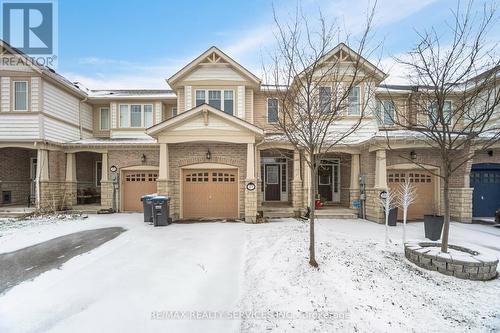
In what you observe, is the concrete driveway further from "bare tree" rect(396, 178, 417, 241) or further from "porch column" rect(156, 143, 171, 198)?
"bare tree" rect(396, 178, 417, 241)

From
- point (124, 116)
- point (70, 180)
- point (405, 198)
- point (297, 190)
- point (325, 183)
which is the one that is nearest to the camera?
point (405, 198)

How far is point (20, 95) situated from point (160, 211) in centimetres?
977

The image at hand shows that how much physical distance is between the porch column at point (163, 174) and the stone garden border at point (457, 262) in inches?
333

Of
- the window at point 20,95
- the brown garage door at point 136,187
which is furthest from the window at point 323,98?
the window at point 20,95

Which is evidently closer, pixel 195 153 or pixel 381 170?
pixel 381 170

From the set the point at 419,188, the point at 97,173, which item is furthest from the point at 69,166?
the point at 419,188

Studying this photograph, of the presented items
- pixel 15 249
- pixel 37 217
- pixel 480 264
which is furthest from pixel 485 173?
pixel 37 217

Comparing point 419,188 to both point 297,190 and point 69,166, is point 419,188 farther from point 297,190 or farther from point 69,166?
point 69,166

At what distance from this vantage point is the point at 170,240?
7.53 metres

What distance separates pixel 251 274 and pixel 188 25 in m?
12.4

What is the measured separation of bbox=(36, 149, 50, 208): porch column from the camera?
11.9 meters

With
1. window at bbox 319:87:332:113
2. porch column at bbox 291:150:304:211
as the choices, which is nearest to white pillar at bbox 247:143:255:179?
porch column at bbox 291:150:304:211

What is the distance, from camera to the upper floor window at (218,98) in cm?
1277

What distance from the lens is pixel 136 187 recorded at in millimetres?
12977
